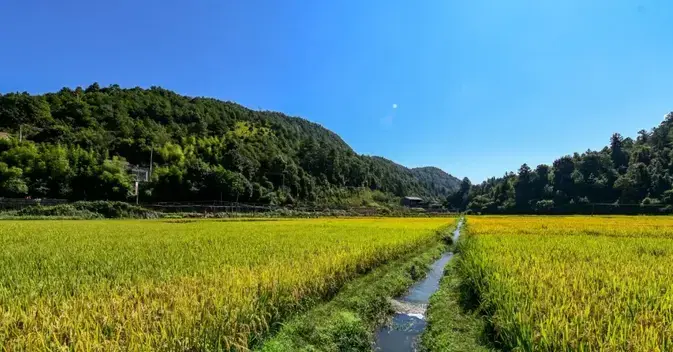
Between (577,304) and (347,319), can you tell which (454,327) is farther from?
(577,304)

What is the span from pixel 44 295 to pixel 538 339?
752 cm

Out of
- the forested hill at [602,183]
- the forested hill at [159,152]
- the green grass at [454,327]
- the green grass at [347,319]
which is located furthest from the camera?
the forested hill at [602,183]

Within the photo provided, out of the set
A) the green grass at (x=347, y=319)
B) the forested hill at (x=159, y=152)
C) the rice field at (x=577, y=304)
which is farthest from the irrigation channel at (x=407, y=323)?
the forested hill at (x=159, y=152)

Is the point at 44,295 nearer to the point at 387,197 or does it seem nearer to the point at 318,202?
the point at 318,202

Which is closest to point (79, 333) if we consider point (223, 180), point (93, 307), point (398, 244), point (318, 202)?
point (93, 307)

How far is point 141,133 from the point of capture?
8700cm

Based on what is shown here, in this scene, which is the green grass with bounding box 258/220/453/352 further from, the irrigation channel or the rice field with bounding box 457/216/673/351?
the rice field with bounding box 457/216/673/351

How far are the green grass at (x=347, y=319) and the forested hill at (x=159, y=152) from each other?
6080 centimetres

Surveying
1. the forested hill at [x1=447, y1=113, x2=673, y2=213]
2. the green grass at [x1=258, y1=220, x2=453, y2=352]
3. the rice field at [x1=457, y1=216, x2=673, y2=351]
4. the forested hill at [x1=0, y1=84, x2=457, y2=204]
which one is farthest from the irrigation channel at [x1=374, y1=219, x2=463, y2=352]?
the forested hill at [x1=447, y1=113, x2=673, y2=213]

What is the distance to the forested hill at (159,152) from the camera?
193 feet

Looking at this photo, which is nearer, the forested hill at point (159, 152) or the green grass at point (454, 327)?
the green grass at point (454, 327)

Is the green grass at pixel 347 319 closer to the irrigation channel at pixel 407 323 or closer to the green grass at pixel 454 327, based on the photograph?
the irrigation channel at pixel 407 323

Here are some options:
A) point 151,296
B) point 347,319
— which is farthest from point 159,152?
point 347,319

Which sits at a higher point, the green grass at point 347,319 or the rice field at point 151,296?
the rice field at point 151,296
